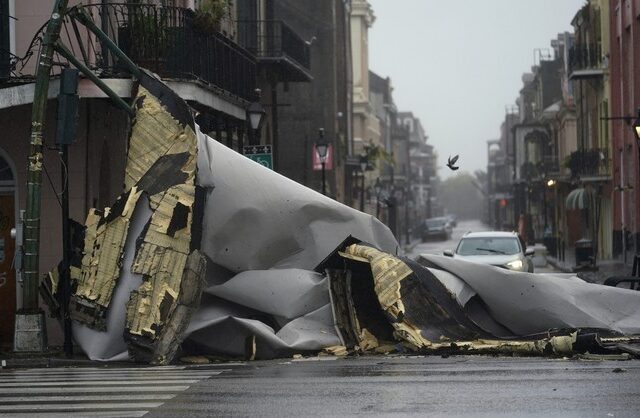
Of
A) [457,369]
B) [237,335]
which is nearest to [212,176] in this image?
[237,335]

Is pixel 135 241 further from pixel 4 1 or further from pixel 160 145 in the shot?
pixel 4 1

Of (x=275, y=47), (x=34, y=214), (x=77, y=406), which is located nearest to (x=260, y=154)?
(x=275, y=47)

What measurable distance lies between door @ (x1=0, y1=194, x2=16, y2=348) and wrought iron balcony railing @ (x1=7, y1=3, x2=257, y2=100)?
6.60 ft


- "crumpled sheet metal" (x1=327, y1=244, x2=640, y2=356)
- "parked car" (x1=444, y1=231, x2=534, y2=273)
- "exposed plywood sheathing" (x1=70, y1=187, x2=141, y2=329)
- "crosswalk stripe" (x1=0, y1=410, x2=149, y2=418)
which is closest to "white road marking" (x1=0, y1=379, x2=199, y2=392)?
"crosswalk stripe" (x1=0, y1=410, x2=149, y2=418)

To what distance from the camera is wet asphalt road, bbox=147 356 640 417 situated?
10.8m

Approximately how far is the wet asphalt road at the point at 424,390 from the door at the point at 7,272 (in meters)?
6.89

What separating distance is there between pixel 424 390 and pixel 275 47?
2640 cm

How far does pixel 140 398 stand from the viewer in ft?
39.8

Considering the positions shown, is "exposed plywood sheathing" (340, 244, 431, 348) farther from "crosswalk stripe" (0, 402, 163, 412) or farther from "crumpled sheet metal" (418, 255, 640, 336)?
"crosswalk stripe" (0, 402, 163, 412)

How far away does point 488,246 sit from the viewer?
3194cm

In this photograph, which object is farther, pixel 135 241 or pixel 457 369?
pixel 135 241

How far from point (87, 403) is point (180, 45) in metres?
11.9

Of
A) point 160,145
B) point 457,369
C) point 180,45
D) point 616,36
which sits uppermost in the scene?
point 616,36

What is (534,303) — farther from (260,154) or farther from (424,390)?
(260,154)
